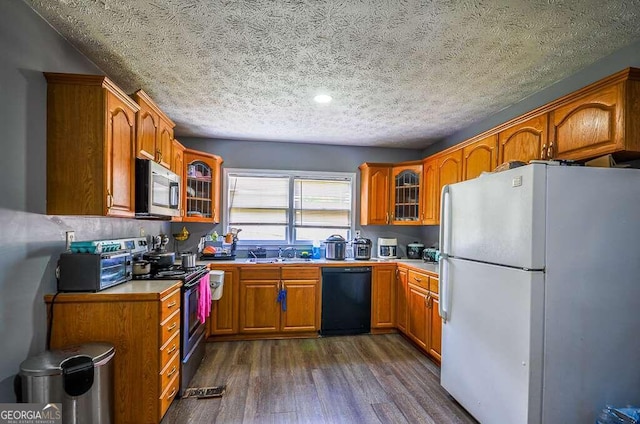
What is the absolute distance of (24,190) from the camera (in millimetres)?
1706

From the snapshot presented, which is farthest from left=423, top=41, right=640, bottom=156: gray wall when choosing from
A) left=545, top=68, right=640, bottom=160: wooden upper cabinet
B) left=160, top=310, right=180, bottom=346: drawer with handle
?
left=160, top=310, right=180, bottom=346: drawer with handle

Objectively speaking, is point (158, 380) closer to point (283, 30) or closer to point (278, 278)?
point (278, 278)

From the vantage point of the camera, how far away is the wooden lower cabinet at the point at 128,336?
190 cm

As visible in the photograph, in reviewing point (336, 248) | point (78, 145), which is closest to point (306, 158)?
point (336, 248)

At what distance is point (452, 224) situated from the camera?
7.77ft

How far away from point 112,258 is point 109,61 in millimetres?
1425

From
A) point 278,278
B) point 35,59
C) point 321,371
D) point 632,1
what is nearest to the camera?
point 632,1

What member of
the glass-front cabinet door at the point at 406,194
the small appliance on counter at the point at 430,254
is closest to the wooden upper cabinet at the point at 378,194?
the glass-front cabinet door at the point at 406,194

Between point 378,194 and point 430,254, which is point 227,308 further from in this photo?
point 430,254

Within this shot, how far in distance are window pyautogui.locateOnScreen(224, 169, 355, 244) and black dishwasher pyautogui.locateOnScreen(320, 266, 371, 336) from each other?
835mm

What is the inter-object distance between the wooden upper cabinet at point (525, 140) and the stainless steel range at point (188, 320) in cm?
282

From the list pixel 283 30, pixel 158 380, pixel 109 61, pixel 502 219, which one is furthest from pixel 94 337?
pixel 502 219

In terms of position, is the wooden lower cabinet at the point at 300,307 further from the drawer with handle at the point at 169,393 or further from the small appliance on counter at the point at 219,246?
the drawer with handle at the point at 169,393

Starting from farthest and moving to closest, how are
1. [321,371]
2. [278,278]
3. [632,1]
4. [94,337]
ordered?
[278,278] → [321,371] → [94,337] → [632,1]
